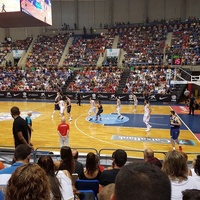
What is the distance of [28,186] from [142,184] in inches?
33.9

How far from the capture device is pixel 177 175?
9.45 feet

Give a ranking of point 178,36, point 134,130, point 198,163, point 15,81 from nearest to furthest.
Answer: point 198,163, point 134,130, point 15,81, point 178,36

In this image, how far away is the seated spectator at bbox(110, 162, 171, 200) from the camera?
1.25 meters

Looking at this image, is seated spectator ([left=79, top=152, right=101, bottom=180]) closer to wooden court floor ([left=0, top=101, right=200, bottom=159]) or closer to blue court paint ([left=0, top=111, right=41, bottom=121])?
wooden court floor ([left=0, top=101, right=200, bottom=159])

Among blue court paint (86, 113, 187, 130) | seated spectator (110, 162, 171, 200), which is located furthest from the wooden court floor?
seated spectator (110, 162, 171, 200)

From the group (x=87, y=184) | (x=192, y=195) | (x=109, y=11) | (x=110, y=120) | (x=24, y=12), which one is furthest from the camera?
(x=109, y=11)

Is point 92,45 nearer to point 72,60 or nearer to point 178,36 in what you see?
point 72,60

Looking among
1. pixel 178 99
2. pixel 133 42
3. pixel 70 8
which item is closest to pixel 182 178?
pixel 178 99

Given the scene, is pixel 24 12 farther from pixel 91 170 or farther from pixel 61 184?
pixel 61 184

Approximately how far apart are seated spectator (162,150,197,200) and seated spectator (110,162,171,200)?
1.47 meters

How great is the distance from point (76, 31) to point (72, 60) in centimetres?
928

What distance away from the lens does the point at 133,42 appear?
3597 centimetres

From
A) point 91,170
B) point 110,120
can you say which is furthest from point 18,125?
point 110,120

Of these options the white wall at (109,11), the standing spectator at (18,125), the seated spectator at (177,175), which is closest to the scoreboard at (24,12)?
the standing spectator at (18,125)
